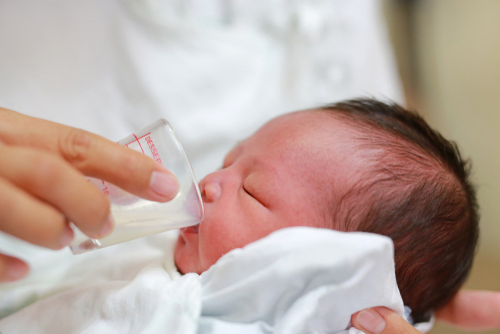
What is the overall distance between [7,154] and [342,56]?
4.75 ft

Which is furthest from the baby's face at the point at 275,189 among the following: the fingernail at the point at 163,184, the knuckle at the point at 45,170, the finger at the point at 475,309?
the finger at the point at 475,309

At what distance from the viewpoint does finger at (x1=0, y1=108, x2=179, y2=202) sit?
541 millimetres

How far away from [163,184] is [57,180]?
0.46ft

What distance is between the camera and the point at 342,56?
1656 mm

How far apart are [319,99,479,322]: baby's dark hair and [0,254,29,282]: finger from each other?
1.95ft

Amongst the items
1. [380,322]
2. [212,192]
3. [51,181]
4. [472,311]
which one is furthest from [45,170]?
[472,311]

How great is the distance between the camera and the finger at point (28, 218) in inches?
19.3

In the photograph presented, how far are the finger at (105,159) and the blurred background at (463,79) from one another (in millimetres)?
Result: 1430

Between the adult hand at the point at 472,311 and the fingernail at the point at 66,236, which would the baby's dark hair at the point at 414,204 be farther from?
the fingernail at the point at 66,236

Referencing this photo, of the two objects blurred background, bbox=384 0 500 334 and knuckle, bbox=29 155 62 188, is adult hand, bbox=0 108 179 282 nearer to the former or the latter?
knuckle, bbox=29 155 62 188

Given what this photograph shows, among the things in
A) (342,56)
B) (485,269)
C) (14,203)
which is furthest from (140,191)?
(485,269)

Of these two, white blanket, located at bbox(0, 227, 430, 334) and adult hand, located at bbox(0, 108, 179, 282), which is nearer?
adult hand, located at bbox(0, 108, 179, 282)

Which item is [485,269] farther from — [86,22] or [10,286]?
[86,22]

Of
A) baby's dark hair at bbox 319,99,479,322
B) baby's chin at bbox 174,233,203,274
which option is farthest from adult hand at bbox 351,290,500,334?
baby's chin at bbox 174,233,203,274
